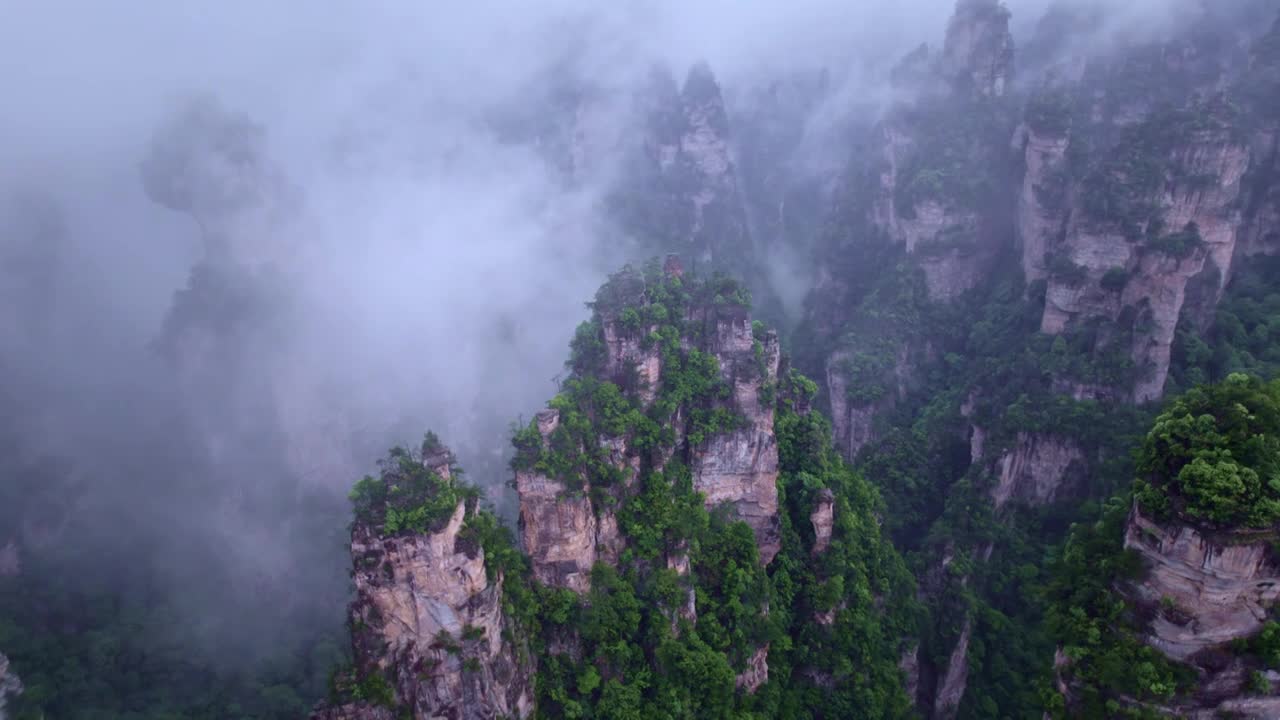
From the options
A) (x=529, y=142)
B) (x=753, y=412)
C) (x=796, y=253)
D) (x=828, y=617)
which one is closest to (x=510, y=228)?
(x=529, y=142)

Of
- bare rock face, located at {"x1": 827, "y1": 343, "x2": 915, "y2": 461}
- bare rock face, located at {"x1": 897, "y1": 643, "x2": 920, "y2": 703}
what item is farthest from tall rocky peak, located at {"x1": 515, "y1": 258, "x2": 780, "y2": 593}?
bare rock face, located at {"x1": 827, "y1": 343, "x2": 915, "y2": 461}

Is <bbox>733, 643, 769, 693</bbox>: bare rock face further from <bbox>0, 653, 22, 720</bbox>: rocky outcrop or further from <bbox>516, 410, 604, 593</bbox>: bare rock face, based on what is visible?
<bbox>0, 653, 22, 720</bbox>: rocky outcrop

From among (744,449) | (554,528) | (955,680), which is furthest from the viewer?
(955,680)

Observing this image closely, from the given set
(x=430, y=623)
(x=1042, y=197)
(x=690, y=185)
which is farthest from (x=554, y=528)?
(x=690, y=185)

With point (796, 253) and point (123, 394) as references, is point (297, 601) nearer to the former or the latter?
point (123, 394)

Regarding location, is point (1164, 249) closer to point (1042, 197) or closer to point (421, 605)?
point (1042, 197)

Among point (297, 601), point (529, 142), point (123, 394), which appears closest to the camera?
point (297, 601)
